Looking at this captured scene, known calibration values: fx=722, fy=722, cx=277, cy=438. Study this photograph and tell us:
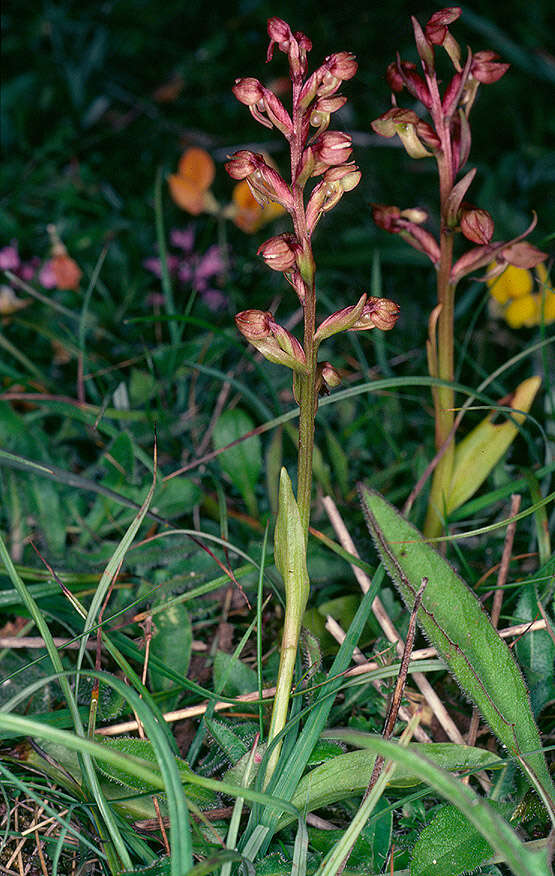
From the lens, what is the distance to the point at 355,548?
1.47 m

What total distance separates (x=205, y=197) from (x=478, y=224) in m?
1.35

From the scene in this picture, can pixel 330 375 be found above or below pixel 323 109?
below

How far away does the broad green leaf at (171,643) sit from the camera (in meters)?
1.28

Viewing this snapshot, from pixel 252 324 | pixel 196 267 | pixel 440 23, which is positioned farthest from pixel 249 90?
pixel 196 267

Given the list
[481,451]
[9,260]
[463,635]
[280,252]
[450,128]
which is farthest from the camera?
[9,260]

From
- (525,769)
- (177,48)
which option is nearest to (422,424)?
(525,769)

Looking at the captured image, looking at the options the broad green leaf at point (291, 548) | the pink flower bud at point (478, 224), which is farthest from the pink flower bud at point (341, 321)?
the pink flower bud at point (478, 224)

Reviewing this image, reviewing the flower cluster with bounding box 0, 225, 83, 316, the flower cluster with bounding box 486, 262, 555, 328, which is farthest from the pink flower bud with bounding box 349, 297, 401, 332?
the flower cluster with bounding box 0, 225, 83, 316

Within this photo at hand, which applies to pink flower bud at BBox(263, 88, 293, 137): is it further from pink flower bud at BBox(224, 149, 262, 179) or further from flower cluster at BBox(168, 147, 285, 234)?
flower cluster at BBox(168, 147, 285, 234)

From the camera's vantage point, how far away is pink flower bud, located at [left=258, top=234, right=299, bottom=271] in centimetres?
97

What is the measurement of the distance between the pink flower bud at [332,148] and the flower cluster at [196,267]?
1154 millimetres

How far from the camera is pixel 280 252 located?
3.19ft

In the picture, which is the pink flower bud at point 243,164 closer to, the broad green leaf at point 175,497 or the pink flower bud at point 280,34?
the pink flower bud at point 280,34

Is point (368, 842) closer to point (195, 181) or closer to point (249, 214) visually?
point (249, 214)
